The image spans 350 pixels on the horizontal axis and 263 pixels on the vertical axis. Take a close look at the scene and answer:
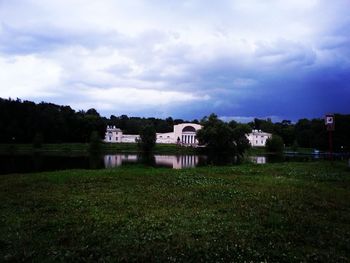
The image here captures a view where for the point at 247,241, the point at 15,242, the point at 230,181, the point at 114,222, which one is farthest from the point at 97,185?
the point at 247,241

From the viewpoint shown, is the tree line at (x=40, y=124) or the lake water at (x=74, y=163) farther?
the tree line at (x=40, y=124)

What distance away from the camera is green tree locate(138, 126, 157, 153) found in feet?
457

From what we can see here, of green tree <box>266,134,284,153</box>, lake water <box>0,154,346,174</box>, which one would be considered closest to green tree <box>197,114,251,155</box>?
green tree <box>266,134,284,153</box>

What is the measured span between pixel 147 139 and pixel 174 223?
129m

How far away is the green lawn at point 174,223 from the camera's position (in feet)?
29.9

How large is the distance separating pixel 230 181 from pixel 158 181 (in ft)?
11.5

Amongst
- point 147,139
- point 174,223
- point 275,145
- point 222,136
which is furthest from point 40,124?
point 174,223

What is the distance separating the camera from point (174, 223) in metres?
11.4

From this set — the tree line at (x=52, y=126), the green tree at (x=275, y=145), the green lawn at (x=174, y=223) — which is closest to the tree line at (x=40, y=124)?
the tree line at (x=52, y=126)

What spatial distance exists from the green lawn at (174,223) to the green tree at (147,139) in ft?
396

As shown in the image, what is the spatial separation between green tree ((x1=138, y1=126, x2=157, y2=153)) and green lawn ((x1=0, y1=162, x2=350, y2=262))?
121 m

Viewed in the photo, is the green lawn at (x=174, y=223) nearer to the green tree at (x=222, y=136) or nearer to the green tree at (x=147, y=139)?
the green tree at (x=222, y=136)

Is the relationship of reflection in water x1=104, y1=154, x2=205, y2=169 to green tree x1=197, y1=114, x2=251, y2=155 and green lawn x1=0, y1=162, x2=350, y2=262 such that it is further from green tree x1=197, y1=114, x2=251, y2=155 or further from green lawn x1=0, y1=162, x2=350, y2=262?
green tree x1=197, y1=114, x2=251, y2=155

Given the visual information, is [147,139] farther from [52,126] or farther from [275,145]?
[275,145]
